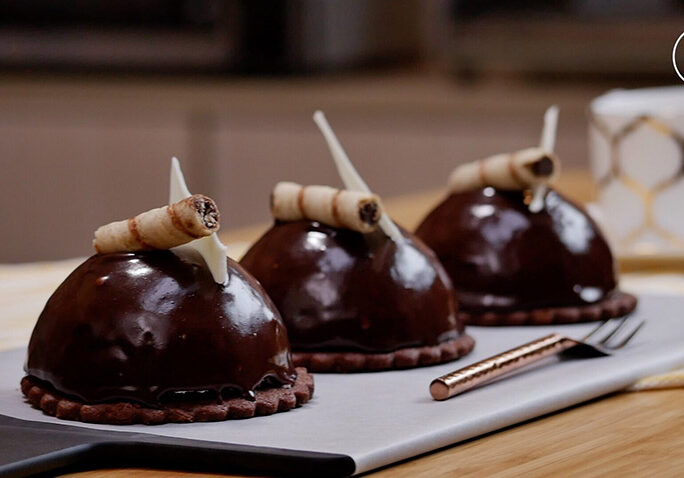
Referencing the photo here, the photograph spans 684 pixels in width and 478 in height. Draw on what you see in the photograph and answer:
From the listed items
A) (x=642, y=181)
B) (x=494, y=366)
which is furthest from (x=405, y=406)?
(x=642, y=181)

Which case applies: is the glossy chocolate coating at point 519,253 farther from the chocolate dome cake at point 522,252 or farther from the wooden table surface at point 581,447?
the wooden table surface at point 581,447

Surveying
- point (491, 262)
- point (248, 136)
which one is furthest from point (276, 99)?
point (491, 262)

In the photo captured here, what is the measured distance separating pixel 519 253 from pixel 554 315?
68 millimetres

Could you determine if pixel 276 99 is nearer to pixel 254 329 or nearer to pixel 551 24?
pixel 551 24

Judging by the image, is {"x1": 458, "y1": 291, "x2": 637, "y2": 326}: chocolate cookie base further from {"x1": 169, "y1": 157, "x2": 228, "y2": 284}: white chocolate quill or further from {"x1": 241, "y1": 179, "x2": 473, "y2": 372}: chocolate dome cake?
{"x1": 169, "y1": 157, "x2": 228, "y2": 284}: white chocolate quill

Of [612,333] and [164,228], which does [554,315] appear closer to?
[612,333]

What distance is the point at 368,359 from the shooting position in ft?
3.67

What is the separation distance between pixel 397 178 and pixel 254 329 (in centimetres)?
255

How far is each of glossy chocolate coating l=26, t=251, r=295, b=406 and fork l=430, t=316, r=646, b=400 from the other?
11cm

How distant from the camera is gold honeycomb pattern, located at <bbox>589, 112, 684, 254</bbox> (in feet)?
5.53

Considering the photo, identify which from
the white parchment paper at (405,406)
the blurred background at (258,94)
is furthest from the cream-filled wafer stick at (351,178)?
the blurred background at (258,94)

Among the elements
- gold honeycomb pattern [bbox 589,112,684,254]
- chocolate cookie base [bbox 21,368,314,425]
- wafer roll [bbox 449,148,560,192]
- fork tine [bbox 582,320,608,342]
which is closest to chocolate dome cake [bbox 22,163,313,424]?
chocolate cookie base [bbox 21,368,314,425]

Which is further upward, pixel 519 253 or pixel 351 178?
pixel 351 178

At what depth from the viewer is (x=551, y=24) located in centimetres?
347
